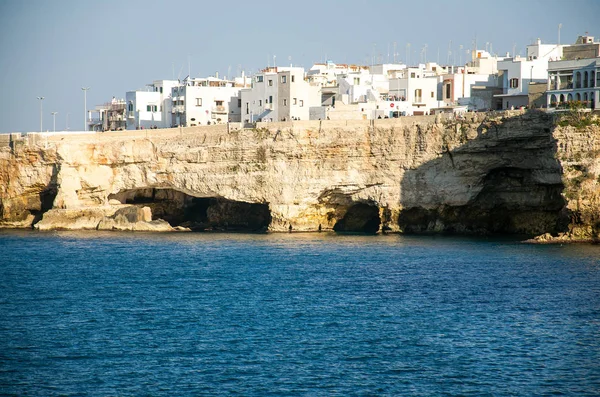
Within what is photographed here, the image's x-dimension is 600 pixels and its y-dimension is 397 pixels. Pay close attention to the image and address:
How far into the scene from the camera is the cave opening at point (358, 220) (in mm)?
67188

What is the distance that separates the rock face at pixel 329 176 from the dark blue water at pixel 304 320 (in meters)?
6.88

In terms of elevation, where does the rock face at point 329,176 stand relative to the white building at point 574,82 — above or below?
below

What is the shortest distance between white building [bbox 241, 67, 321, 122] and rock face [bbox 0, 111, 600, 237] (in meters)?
8.78

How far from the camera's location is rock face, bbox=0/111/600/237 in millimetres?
58031

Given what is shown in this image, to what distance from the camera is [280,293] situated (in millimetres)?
40938

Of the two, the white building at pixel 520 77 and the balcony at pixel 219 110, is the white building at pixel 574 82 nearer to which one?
the white building at pixel 520 77

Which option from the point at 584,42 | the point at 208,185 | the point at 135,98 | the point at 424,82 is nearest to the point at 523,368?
the point at 208,185

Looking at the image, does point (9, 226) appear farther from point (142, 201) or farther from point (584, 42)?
point (584, 42)

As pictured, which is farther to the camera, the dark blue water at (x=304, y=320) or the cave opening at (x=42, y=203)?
the cave opening at (x=42, y=203)

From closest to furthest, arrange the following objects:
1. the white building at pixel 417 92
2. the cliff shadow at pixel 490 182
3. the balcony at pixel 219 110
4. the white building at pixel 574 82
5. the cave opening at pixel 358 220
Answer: the cliff shadow at pixel 490 182 → the white building at pixel 574 82 → the cave opening at pixel 358 220 → the white building at pixel 417 92 → the balcony at pixel 219 110

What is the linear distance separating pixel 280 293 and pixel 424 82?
45.1 metres

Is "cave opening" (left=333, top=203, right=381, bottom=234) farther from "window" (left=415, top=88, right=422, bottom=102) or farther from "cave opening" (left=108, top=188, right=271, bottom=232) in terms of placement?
"window" (left=415, top=88, right=422, bottom=102)

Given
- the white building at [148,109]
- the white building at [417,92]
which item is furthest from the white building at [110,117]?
the white building at [417,92]

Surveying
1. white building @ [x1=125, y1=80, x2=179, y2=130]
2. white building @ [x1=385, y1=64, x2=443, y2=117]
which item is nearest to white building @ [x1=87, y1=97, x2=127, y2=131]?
white building @ [x1=125, y1=80, x2=179, y2=130]
